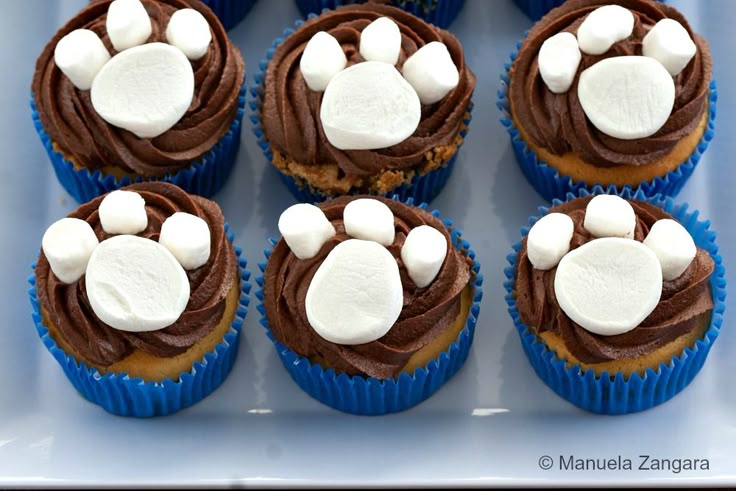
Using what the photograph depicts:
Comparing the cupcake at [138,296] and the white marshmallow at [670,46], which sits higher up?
the white marshmallow at [670,46]

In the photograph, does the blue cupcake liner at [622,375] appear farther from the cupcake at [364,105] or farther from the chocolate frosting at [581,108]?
the cupcake at [364,105]

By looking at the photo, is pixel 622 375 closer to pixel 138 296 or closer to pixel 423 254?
pixel 423 254

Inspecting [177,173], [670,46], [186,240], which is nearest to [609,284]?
[670,46]

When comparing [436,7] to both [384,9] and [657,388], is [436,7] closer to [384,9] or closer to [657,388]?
[384,9]

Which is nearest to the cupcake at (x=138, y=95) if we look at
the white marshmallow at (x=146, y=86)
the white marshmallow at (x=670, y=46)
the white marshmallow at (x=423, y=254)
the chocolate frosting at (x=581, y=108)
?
the white marshmallow at (x=146, y=86)

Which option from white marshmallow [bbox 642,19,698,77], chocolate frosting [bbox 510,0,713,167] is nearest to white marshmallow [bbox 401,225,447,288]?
chocolate frosting [bbox 510,0,713,167]

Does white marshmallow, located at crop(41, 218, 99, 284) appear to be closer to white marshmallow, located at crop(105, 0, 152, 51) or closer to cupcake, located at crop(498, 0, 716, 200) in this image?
white marshmallow, located at crop(105, 0, 152, 51)
